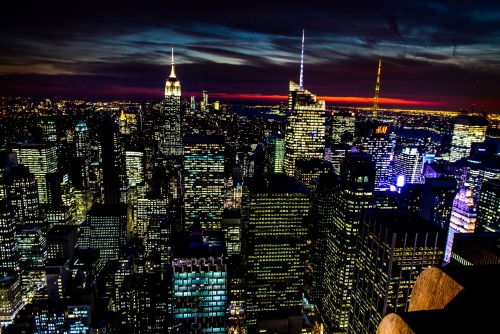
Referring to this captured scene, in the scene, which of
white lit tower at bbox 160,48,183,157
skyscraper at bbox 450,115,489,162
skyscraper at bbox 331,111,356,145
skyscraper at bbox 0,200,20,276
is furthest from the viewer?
white lit tower at bbox 160,48,183,157

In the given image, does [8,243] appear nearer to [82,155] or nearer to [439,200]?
[82,155]

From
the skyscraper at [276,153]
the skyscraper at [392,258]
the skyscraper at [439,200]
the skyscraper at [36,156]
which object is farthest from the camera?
the skyscraper at [276,153]

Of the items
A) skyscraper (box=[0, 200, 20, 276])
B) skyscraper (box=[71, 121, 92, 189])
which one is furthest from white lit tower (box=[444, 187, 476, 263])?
skyscraper (box=[71, 121, 92, 189])

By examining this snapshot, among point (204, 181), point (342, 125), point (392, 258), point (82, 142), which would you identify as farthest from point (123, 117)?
point (392, 258)

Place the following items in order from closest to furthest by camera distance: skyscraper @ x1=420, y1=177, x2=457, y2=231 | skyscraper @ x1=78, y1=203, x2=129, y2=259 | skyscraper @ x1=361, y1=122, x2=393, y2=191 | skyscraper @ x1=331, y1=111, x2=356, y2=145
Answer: skyscraper @ x1=420, y1=177, x2=457, y2=231
skyscraper @ x1=78, y1=203, x2=129, y2=259
skyscraper @ x1=361, y1=122, x2=393, y2=191
skyscraper @ x1=331, y1=111, x2=356, y2=145

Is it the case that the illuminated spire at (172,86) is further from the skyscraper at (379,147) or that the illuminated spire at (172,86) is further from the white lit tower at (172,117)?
the skyscraper at (379,147)

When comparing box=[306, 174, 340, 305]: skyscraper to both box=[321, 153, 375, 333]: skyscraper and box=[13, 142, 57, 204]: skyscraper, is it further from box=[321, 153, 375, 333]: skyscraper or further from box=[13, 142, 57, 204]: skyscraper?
box=[13, 142, 57, 204]: skyscraper

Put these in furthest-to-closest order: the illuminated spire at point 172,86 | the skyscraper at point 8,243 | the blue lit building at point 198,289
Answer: the illuminated spire at point 172,86, the skyscraper at point 8,243, the blue lit building at point 198,289

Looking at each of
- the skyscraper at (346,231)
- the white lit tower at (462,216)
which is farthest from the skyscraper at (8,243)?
the white lit tower at (462,216)
